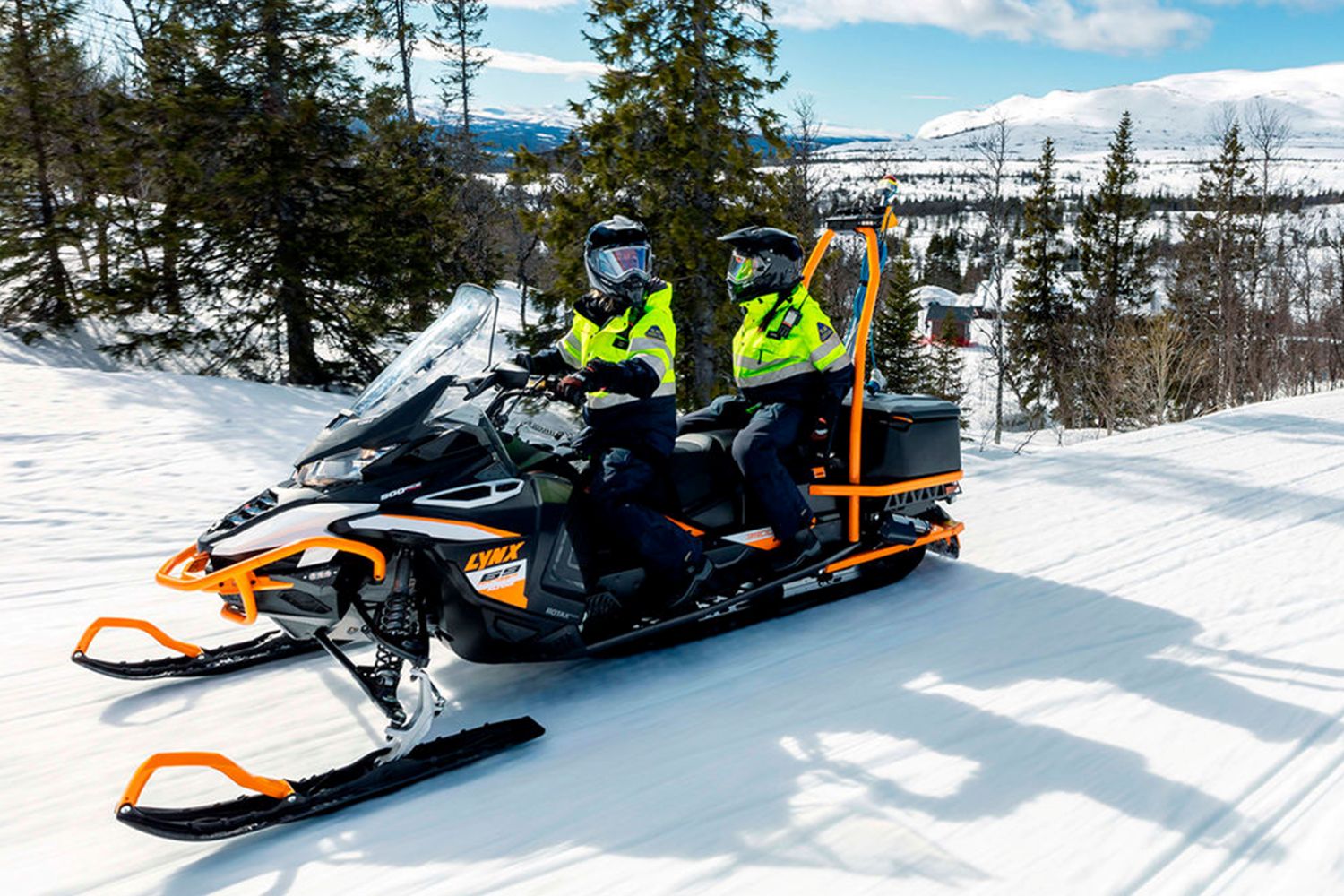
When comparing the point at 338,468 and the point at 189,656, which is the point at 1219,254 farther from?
the point at 189,656

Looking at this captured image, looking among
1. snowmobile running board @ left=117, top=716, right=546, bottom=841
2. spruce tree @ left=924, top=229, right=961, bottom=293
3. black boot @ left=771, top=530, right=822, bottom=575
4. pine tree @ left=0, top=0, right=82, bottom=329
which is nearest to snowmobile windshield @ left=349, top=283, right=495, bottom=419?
snowmobile running board @ left=117, top=716, right=546, bottom=841

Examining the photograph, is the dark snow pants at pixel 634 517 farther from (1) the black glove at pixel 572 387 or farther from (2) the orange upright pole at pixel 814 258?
(2) the orange upright pole at pixel 814 258

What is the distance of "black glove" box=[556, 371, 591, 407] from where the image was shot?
3.62m

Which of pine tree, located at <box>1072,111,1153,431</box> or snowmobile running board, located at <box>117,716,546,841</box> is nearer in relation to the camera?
snowmobile running board, located at <box>117,716,546,841</box>

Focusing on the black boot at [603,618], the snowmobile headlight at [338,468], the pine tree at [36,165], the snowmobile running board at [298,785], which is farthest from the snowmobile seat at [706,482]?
the pine tree at [36,165]

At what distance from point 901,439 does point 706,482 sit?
124 cm

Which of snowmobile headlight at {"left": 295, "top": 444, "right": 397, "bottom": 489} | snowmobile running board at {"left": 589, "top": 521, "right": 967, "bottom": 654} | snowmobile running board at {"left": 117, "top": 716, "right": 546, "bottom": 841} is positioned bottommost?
snowmobile running board at {"left": 117, "top": 716, "right": 546, "bottom": 841}

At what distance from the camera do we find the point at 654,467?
13.6 ft

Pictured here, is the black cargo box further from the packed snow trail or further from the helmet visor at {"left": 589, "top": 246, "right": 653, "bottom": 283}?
the helmet visor at {"left": 589, "top": 246, "right": 653, "bottom": 283}

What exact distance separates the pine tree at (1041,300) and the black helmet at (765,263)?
98.3 feet

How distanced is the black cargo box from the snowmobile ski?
2933mm

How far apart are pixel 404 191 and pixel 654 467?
31.0ft

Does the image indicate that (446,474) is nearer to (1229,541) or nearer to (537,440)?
(537,440)

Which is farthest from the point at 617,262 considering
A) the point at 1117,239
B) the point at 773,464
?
the point at 1117,239
